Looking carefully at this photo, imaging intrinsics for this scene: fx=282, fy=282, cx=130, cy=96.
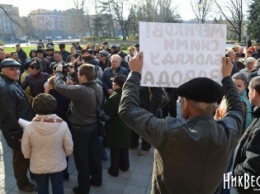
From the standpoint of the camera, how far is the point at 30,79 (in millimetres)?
5551

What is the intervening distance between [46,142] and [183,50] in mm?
1933

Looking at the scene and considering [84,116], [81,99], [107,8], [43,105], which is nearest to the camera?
[43,105]

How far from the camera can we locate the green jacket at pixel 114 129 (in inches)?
172

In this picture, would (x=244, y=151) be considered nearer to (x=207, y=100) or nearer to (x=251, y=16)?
(x=207, y=100)

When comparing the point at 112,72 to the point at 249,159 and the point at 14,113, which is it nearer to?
the point at 14,113

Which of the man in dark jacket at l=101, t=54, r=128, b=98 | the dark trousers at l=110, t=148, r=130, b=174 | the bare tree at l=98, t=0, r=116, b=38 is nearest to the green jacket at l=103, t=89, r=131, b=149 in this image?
the dark trousers at l=110, t=148, r=130, b=174

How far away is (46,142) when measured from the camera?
3.29 metres

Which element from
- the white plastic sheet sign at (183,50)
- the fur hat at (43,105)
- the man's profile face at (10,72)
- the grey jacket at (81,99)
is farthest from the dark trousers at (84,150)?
the white plastic sheet sign at (183,50)

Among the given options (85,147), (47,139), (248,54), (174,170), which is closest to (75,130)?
(85,147)

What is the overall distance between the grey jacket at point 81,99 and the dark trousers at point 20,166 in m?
0.94

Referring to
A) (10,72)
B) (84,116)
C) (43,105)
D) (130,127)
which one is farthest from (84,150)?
(130,127)

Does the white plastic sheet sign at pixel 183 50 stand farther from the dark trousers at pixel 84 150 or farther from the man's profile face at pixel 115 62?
the man's profile face at pixel 115 62

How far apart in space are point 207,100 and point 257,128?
916 mm

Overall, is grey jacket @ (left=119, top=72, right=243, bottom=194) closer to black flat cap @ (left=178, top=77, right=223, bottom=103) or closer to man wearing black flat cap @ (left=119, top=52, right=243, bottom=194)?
man wearing black flat cap @ (left=119, top=52, right=243, bottom=194)
